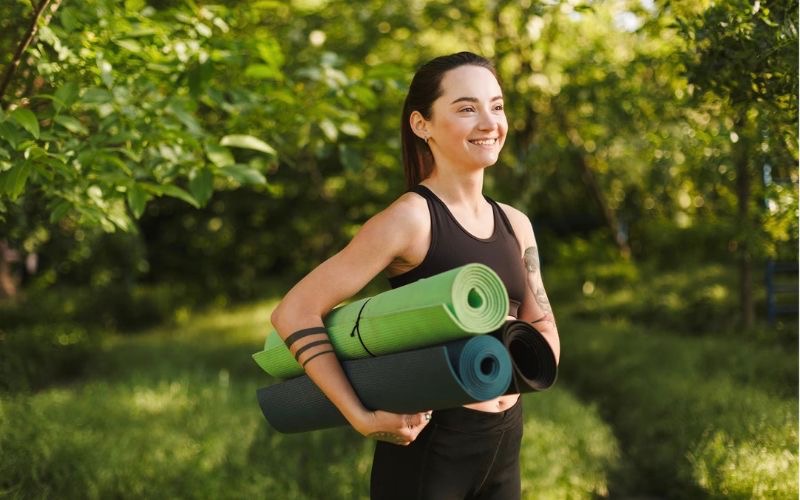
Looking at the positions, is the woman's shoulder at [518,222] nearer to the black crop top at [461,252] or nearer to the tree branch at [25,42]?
the black crop top at [461,252]

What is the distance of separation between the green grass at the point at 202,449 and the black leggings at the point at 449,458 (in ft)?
7.20

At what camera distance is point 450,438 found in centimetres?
230

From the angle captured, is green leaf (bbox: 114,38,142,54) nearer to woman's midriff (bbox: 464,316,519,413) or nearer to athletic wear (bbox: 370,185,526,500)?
athletic wear (bbox: 370,185,526,500)

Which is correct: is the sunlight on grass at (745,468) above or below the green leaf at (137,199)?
below

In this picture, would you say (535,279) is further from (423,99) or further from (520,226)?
(423,99)

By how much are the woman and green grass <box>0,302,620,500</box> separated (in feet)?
7.49

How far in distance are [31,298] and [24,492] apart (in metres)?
7.54

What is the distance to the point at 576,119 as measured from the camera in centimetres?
1200

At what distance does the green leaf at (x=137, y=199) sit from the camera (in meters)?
3.28

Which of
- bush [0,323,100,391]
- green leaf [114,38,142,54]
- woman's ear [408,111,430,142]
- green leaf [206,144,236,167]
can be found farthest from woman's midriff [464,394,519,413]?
bush [0,323,100,391]

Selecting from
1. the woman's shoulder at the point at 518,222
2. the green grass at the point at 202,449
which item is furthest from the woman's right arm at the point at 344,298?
the green grass at the point at 202,449

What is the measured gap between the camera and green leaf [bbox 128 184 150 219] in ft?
10.8

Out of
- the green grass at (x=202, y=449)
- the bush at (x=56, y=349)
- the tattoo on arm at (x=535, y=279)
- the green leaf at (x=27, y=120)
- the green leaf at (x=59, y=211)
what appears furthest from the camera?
the bush at (x=56, y=349)

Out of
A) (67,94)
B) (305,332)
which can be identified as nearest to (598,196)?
(67,94)
